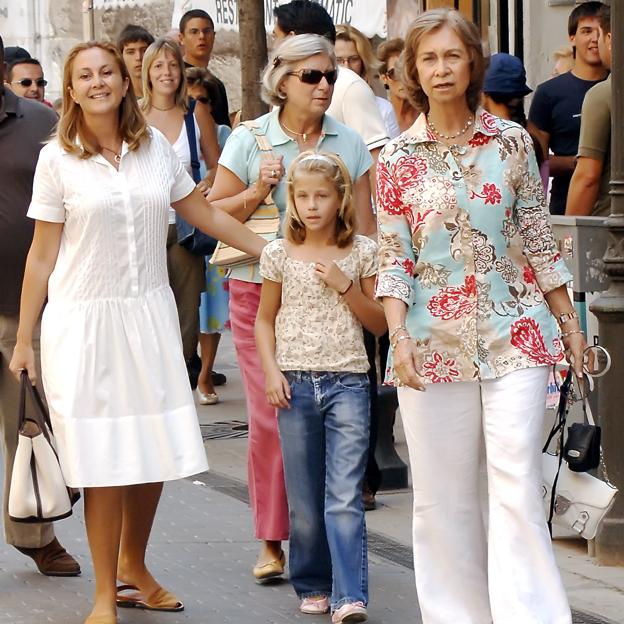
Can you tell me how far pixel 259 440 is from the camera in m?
6.25

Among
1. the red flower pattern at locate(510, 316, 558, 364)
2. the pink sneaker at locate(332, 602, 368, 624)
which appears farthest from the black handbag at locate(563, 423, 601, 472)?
the pink sneaker at locate(332, 602, 368, 624)

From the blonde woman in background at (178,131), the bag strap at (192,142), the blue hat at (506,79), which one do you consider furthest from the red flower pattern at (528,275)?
the bag strap at (192,142)

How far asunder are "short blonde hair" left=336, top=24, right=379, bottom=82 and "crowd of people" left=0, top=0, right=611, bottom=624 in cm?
174

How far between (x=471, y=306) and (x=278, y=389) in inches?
38.8

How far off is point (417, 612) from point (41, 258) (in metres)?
1.78

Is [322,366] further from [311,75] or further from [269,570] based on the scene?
[311,75]

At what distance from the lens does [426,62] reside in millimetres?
5066

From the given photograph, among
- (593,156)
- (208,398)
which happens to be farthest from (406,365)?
(208,398)

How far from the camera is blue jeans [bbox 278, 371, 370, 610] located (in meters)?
5.70

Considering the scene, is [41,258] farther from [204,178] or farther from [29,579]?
[204,178]

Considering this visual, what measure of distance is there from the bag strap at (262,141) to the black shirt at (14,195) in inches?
31.8

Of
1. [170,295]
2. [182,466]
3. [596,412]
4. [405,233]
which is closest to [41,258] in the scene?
[170,295]

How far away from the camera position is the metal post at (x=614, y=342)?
6418 mm

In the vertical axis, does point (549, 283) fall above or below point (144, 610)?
above
